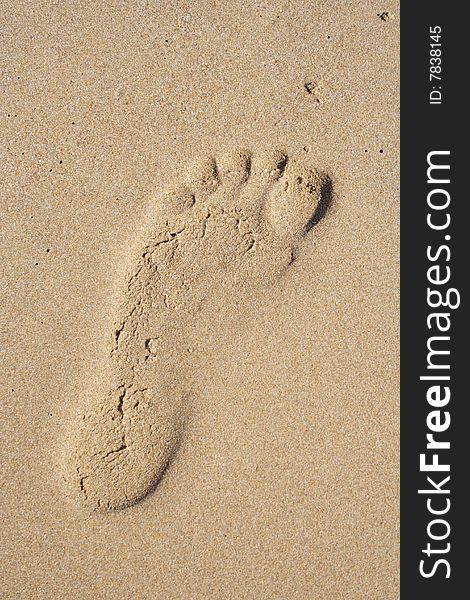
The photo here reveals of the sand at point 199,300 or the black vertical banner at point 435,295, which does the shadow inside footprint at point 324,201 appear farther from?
the black vertical banner at point 435,295

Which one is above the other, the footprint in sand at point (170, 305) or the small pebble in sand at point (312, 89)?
the small pebble in sand at point (312, 89)

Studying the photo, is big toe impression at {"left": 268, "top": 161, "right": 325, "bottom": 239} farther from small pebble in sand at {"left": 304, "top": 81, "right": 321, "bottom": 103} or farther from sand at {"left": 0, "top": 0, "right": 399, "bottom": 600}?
small pebble in sand at {"left": 304, "top": 81, "right": 321, "bottom": 103}

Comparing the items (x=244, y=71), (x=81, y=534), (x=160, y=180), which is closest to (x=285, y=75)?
(x=244, y=71)

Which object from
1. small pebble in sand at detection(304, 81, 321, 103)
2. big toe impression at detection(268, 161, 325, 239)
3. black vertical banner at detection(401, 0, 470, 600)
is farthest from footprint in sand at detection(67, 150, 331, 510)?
black vertical banner at detection(401, 0, 470, 600)

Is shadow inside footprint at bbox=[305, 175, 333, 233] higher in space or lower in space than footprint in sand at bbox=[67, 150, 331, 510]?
higher

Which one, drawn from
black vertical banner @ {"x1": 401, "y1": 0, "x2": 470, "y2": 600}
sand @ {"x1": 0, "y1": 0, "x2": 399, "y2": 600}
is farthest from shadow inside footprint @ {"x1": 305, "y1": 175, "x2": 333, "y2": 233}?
black vertical banner @ {"x1": 401, "y1": 0, "x2": 470, "y2": 600}

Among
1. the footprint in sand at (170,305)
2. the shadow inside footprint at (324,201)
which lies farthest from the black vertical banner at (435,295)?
the footprint in sand at (170,305)

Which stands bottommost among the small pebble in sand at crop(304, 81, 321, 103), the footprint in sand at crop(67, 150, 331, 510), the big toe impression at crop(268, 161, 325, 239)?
the footprint in sand at crop(67, 150, 331, 510)
